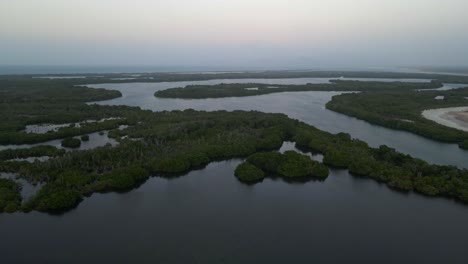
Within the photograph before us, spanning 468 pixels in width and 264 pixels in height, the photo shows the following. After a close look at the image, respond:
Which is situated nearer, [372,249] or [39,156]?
[372,249]

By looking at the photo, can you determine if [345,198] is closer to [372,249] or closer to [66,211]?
[372,249]

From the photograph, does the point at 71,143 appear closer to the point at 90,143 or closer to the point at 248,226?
the point at 90,143

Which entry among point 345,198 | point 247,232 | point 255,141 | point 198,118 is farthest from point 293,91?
point 247,232

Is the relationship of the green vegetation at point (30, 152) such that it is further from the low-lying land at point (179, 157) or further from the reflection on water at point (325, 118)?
the reflection on water at point (325, 118)

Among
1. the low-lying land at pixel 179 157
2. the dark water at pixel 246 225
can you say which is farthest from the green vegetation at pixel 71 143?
the dark water at pixel 246 225

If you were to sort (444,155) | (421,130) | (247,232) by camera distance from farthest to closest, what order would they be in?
1. (421,130)
2. (444,155)
3. (247,232)

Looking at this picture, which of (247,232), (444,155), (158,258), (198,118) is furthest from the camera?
(198,118)

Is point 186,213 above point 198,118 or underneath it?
underneath
